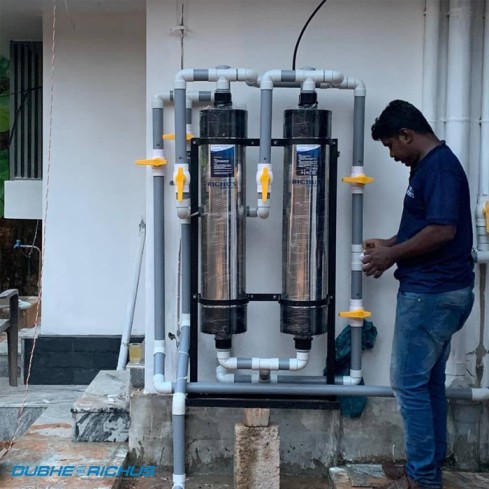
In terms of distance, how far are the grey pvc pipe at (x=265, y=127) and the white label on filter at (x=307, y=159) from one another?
0.14 metres

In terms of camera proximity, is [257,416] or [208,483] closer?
[257,416]

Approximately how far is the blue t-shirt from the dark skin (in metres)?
0.04

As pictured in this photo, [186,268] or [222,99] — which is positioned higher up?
[222,99]

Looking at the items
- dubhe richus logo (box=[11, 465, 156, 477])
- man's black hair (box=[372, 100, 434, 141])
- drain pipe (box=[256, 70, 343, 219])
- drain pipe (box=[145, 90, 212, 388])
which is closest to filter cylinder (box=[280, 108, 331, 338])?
drain pipe (box=[256, 70, 343, 219])

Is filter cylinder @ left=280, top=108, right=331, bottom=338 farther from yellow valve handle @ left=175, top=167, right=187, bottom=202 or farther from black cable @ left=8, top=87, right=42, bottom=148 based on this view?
black cable @ left=8, top=87, right=42, bottom=148

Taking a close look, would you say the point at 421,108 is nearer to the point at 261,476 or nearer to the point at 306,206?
the point at 306,206

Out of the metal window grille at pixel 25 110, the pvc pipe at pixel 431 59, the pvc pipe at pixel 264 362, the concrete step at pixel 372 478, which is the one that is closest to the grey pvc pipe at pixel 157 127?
the pvc pipe at pixel 264 362

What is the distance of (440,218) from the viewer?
3047 mm

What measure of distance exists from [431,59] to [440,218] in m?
1.02

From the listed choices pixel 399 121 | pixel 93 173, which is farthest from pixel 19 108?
pixel 399 121

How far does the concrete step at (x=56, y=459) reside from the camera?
3.47m

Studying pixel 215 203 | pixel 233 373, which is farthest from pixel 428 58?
pixel 233 373

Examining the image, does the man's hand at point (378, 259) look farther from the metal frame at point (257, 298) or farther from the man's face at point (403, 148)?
the man's face at point (403, 148)

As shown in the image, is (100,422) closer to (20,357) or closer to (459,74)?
(20,357)
